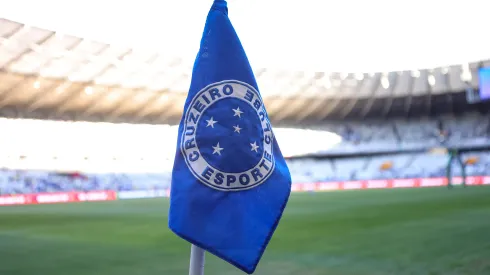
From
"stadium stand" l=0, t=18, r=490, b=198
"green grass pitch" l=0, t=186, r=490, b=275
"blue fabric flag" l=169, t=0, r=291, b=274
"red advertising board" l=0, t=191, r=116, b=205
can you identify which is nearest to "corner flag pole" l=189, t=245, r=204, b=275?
"blue fabric flag" l=169, t=0, r=291, b=274

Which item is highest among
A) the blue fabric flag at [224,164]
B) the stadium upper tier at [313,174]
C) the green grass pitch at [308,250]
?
the blue fabric flag at [224,164]

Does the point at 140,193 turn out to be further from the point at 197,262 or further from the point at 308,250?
the point at 197,262

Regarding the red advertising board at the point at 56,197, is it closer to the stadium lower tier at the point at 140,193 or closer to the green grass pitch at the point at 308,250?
the stadium lower tier at the point at 140,193

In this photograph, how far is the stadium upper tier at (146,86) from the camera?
129 ft

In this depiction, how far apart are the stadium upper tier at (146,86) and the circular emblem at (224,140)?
122ft

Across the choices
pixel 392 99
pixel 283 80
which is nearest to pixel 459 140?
pixel 392 99

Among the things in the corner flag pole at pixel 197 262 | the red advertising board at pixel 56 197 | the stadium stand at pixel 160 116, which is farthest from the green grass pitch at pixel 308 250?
the stadium stand at pixel 160 116

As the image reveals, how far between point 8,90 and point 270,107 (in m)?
27.0

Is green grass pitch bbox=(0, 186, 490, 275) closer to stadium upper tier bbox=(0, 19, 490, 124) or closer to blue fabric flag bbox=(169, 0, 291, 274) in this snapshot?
blue fabric flag bbox=(169, 0, 291, 274)

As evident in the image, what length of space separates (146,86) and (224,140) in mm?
45677

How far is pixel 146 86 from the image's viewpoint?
4706cm

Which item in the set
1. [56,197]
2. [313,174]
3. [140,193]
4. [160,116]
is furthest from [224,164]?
[313,174]

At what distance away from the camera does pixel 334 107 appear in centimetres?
6156

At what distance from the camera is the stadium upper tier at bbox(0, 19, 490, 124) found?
39.2m
